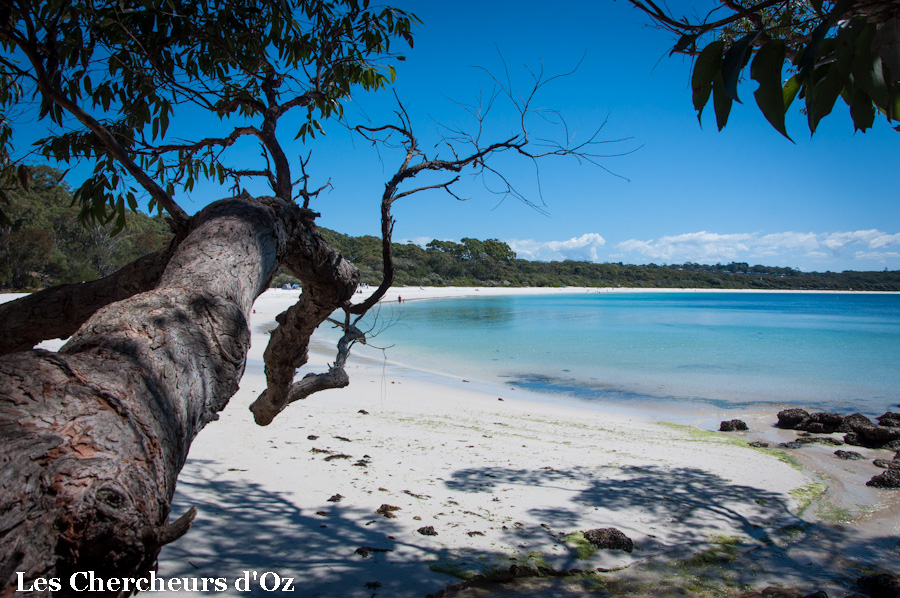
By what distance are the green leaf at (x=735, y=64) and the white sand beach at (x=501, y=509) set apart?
2442 millimetres

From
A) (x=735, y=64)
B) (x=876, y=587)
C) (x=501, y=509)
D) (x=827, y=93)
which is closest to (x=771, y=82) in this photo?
(x=735, y=64)

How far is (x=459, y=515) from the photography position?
3.54 meters

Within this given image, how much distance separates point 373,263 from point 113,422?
54.8m

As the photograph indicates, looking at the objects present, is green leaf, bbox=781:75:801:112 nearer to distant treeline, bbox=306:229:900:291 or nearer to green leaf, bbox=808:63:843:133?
green leaf, bbox=808:63:843:133

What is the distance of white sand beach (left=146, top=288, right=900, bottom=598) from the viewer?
2.73 meters

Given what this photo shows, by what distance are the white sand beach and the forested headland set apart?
1.87 m

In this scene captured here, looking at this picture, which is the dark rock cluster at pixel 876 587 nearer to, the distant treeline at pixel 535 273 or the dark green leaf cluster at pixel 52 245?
the dark green leaf cluster at pixel 52 245

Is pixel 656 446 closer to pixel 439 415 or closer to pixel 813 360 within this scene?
pixel 439 415

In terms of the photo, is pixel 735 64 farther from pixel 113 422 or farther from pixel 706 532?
pixel 706 532

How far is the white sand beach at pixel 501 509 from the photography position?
8.97ft

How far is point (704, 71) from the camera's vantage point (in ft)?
3.65

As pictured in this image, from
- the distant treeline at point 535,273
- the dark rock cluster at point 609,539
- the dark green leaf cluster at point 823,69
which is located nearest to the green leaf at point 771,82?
the dark green leaf cluster at point 823,69

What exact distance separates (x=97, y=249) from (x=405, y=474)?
111 ft

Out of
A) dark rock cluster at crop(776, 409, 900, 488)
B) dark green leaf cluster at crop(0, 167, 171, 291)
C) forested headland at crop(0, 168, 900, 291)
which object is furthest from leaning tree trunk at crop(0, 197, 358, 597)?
dark green leaf cluster at crop(0, 167, 171, 291)
